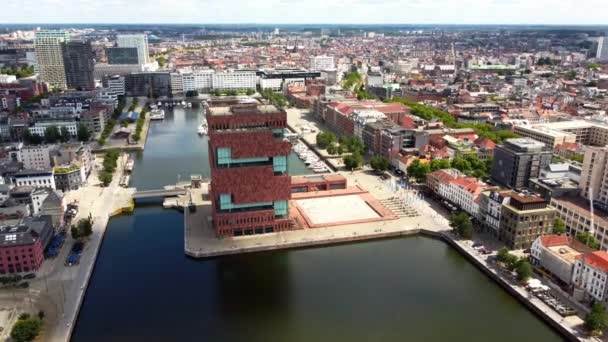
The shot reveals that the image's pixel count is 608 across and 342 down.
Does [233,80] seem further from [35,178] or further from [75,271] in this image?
[75,271]

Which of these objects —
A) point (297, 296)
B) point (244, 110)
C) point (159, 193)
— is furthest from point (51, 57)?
point (297, 296)

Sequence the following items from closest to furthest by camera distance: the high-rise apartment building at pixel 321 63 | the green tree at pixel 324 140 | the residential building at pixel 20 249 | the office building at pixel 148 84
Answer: the residential building at pixel 20 249 → the green tree at pixel 324 140 → the office building at pixel 148 84 → the high-rise apartment building at pixel 321 63

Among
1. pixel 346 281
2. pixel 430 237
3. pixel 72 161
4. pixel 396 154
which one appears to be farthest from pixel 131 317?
pixel 396 154

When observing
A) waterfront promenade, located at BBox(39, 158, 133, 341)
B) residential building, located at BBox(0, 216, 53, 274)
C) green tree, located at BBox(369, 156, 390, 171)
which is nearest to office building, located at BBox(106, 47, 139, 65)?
waterfront promenade, located at BBox(39, 158, 133, 341)

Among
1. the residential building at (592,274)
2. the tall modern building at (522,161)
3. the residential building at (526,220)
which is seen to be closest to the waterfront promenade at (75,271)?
the residential building at (592,274)

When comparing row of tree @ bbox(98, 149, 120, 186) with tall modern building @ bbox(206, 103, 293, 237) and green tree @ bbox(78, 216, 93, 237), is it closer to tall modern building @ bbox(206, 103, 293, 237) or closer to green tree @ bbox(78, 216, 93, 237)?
green tree @ bbox(78, 216, 93, 237)

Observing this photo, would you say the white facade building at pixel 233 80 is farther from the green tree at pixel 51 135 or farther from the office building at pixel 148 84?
the green tree at pixel 51 135
